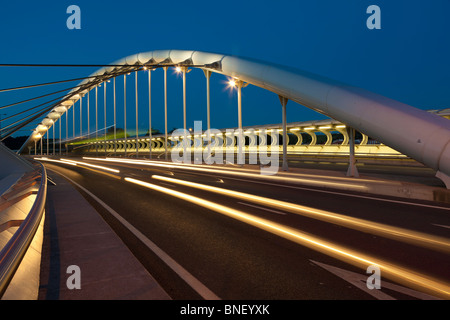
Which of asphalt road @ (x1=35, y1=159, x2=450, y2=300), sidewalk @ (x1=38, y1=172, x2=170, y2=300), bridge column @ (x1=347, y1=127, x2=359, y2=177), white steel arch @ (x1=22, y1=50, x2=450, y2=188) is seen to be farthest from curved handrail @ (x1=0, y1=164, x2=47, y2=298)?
bridge column @ (x1=347, y1=127, x2=359, y2=177)

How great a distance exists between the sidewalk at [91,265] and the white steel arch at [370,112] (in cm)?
695

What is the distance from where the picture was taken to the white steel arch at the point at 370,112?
39.2 feet

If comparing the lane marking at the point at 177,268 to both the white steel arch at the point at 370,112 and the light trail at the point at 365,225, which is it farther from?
the white steel arch at the point at 370,112

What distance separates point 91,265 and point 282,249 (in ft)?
10.7

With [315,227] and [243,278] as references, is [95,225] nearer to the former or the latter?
[243,278]

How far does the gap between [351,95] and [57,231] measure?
45.7 ft

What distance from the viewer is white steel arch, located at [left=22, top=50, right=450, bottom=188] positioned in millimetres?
11961

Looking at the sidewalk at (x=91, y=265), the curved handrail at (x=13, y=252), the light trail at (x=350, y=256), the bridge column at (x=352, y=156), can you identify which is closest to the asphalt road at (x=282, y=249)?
the light trail at (x=350, y=256)

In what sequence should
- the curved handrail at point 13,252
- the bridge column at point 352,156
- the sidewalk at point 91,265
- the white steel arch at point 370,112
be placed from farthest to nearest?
the bridge column at point 352,156, the white steel arch at point 370,112, the sidewalk at point 91,265, the curved handrail at point 13,252

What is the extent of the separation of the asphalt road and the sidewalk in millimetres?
267

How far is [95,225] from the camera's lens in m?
7.68

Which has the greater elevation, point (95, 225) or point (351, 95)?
point (351, 95)
